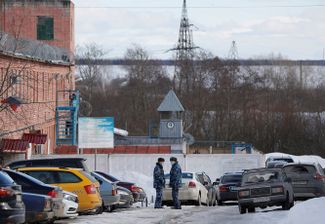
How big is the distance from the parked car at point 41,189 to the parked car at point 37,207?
0.43 m

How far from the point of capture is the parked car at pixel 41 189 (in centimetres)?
2241

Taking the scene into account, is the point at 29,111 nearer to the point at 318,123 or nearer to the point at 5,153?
the point at 5,153

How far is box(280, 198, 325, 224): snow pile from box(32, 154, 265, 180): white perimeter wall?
34.1 metres

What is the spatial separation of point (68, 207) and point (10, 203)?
471 cm

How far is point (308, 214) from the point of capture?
21078 mm

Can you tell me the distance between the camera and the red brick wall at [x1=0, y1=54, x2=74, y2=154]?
49.9m

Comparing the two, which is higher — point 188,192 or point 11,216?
point 11,216

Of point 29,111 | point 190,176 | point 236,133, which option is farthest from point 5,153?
point 236,133

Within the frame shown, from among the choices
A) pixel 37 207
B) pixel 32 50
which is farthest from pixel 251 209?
pixel 32 50

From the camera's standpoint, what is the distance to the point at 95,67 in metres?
135

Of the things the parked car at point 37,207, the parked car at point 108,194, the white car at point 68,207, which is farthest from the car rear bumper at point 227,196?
the parked car at point 37,207

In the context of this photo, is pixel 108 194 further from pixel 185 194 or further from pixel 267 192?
pixel 185 194

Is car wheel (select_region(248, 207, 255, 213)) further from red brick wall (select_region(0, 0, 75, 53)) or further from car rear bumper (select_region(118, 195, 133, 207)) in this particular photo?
red brick wall (select_region(0, 0, 75, 53))

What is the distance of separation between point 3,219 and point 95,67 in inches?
4605
